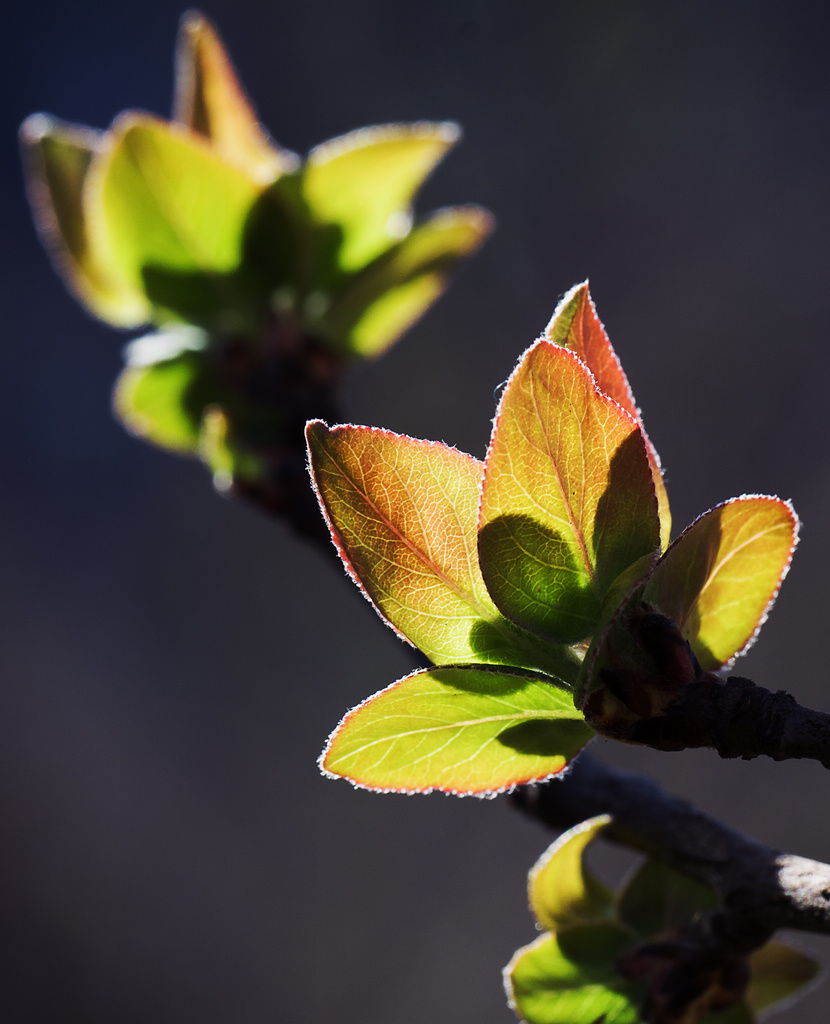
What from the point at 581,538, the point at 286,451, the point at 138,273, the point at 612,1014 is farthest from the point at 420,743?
the point at 138,273

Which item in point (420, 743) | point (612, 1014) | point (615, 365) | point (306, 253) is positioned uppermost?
point (306, 253)

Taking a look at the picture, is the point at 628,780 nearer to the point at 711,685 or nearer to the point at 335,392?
the point at 711,685

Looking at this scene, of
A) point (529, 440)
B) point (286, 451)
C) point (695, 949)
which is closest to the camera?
point (529, 440)

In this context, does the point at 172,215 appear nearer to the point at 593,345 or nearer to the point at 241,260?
the point at 241,260

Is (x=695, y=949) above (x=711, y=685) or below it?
below

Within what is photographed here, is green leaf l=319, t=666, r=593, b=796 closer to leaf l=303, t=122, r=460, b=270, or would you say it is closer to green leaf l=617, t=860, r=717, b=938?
green leaf l=617, t=860, r=717, b=938
